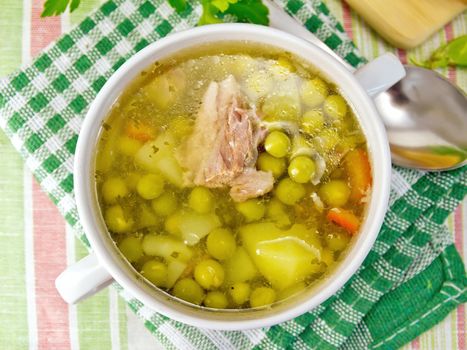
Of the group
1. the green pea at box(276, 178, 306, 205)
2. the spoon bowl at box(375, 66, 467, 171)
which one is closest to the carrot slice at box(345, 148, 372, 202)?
the green pea at box(276, 178, 306, 205)

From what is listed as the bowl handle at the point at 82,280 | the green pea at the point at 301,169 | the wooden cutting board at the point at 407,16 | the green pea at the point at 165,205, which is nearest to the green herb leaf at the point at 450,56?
the wooden cutting board at the point at 407,16

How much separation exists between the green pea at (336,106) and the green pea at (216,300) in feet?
1.41

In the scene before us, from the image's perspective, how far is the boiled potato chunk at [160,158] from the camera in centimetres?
133

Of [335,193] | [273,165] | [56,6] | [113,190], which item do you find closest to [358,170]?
[335,193]

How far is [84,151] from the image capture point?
1.27 meters

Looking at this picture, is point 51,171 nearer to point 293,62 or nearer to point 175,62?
point 175,62

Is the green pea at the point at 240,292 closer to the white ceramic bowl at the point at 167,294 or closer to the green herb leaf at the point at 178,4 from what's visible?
the white ceramic bowl at the point at 167,294

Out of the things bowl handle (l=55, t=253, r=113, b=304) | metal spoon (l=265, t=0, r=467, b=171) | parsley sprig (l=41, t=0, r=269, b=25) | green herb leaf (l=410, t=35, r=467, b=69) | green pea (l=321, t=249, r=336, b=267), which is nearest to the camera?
bowl handle (l=55, t=253, r=113, b=304)

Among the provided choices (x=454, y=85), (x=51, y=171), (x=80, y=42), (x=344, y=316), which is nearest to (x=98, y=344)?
(x=51, y=171)

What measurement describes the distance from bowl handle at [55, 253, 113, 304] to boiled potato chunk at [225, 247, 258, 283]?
0.23 m

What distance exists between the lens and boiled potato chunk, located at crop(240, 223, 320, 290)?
133 centimetres

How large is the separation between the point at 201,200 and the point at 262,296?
0.23m

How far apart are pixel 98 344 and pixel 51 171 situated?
0.46 m

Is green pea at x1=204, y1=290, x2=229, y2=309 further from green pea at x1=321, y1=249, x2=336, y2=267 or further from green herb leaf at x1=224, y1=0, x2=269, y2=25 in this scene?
green herb leaf at x1=224, y1=0, x2=269, y2=25
